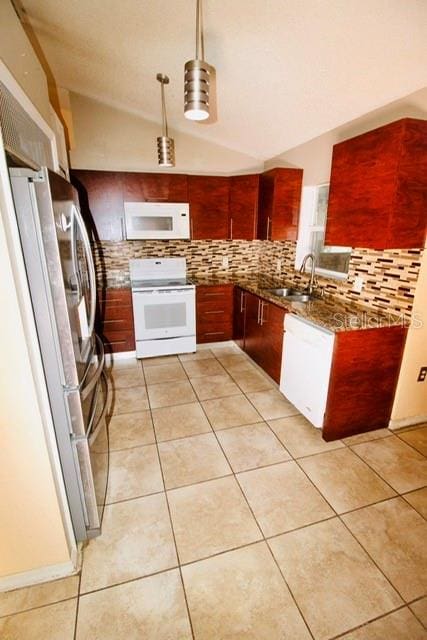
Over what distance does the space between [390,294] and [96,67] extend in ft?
9.73

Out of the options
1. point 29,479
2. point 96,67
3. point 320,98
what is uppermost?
point 96,67

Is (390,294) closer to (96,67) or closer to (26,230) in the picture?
(26,230)

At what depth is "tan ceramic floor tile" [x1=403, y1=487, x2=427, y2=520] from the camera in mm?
1677

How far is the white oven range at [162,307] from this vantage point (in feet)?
11.0

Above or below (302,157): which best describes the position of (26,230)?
below

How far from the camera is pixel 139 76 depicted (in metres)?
2.46

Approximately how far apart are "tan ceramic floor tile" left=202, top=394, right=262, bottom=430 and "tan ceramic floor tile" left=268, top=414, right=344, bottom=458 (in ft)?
0.63

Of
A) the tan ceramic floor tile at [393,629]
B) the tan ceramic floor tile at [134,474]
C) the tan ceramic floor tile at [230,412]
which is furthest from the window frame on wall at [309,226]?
the tan ceramic floor tile at [393,629]

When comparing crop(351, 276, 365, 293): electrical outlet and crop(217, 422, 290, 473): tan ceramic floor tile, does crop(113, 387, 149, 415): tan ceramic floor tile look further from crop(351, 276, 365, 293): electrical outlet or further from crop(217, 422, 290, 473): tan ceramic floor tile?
crop(351, 276, 365, 293): electrical outlet

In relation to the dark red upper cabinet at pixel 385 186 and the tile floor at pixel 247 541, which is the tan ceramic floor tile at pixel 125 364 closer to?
the tile floor at pixel 247 541

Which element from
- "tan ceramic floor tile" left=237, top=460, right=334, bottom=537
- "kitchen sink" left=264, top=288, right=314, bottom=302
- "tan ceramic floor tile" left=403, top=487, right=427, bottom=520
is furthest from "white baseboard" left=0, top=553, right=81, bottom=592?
"kitchen sink" left=264, top=288, right=314, bottom=302

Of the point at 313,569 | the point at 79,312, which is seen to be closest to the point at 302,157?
the point at 79,312

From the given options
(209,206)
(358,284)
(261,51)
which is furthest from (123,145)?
(358,284)

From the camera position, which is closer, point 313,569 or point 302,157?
point 313,569
